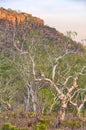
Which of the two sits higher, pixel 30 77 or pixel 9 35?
pixel 9 35

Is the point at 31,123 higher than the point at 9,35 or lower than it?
lower

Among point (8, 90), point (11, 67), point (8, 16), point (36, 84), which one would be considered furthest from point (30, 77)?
point (8, 16)

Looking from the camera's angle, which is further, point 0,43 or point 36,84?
point 0,43

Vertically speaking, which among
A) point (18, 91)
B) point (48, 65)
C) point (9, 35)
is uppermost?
point (9, 35)

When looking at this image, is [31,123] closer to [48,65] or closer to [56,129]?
[56,129]

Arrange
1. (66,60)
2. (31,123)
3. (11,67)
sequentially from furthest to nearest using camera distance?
(11,67) → (66,60) → (31,123)

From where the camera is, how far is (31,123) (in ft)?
55.6

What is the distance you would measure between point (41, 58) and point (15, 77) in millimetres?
3196

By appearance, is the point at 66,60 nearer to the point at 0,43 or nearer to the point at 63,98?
the point at 0,43

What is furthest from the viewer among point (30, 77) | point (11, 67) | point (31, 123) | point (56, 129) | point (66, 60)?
point (11, 67)

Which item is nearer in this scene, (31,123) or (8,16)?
(31,123)

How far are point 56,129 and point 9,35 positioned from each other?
27.0 meters

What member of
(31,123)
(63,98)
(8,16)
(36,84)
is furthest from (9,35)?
(8,16)

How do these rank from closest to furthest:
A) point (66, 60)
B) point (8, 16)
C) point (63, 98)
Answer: point (63, 98)
point (66, 60)
point (8, 16)
